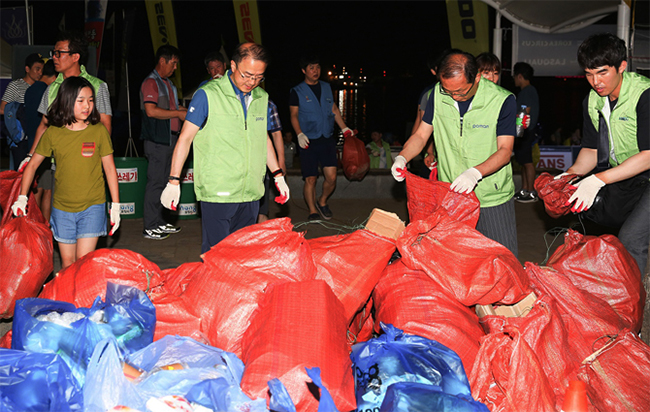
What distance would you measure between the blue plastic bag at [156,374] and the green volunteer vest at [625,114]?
2403mm

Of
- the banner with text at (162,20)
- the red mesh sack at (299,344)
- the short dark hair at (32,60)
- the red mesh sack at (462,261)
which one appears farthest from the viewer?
the banner with text at (162,20)

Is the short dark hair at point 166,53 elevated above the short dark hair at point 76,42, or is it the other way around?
the short dark hair at point 166,53

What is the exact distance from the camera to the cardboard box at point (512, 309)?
277 cm

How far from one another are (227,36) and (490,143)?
16347 millimetres

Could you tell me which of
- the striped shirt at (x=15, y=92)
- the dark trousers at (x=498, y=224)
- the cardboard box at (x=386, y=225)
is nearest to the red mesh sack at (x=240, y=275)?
the cardboard box at (x=386, y=225)

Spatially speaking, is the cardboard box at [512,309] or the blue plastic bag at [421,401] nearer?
the blue plastic bag at [421,401]

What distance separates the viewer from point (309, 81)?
6574 millimetres

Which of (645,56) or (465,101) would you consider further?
(645,56)

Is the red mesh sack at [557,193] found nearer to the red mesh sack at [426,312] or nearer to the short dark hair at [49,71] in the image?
the red mesh sack at [426,312]

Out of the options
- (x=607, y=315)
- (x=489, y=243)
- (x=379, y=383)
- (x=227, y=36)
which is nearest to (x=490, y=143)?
(x=489, y=243)

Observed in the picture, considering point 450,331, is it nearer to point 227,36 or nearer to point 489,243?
point 489,243

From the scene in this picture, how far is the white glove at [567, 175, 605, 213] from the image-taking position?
3.20 meters

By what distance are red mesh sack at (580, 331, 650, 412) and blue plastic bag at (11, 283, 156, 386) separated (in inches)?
76.0

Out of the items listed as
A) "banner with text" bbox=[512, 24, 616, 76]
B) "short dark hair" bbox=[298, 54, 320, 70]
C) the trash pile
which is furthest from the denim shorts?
"banner with text" bbox=[512, 24, 616, 76]
